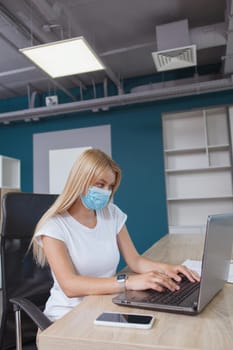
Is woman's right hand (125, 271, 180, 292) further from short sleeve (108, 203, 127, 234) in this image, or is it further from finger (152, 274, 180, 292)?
short sleeve (108, 203, 127, 234)

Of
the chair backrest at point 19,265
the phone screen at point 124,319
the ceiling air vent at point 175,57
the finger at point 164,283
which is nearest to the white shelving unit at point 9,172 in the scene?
the ceiling air vent at point 175,57

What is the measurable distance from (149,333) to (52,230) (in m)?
0.61

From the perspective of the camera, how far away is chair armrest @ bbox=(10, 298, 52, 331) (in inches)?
39.0

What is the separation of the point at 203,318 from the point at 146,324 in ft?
0.54

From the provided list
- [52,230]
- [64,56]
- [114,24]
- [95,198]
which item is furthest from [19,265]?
[114,24]

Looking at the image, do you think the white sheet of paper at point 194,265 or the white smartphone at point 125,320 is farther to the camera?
the white sheet of paper at point 194,265

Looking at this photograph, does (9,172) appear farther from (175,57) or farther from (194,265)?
(194,265)

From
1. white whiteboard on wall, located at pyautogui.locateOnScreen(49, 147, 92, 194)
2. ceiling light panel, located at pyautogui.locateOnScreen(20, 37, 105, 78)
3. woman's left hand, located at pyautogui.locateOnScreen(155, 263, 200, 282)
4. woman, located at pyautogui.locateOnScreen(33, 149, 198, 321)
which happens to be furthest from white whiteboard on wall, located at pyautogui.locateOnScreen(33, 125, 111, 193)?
woman's left hand, located at pyautogui.locateOnScreen(155, 263, 200, 282)

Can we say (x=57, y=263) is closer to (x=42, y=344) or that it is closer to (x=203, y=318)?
(x=42, y=344)

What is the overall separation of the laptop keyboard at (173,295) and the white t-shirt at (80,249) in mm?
347

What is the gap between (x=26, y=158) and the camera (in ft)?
17.2

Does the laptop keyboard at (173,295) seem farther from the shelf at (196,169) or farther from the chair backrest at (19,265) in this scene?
the shelf at (196,169)

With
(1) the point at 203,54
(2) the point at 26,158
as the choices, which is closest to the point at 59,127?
(2) the point at 26,158

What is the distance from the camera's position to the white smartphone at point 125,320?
73cm
